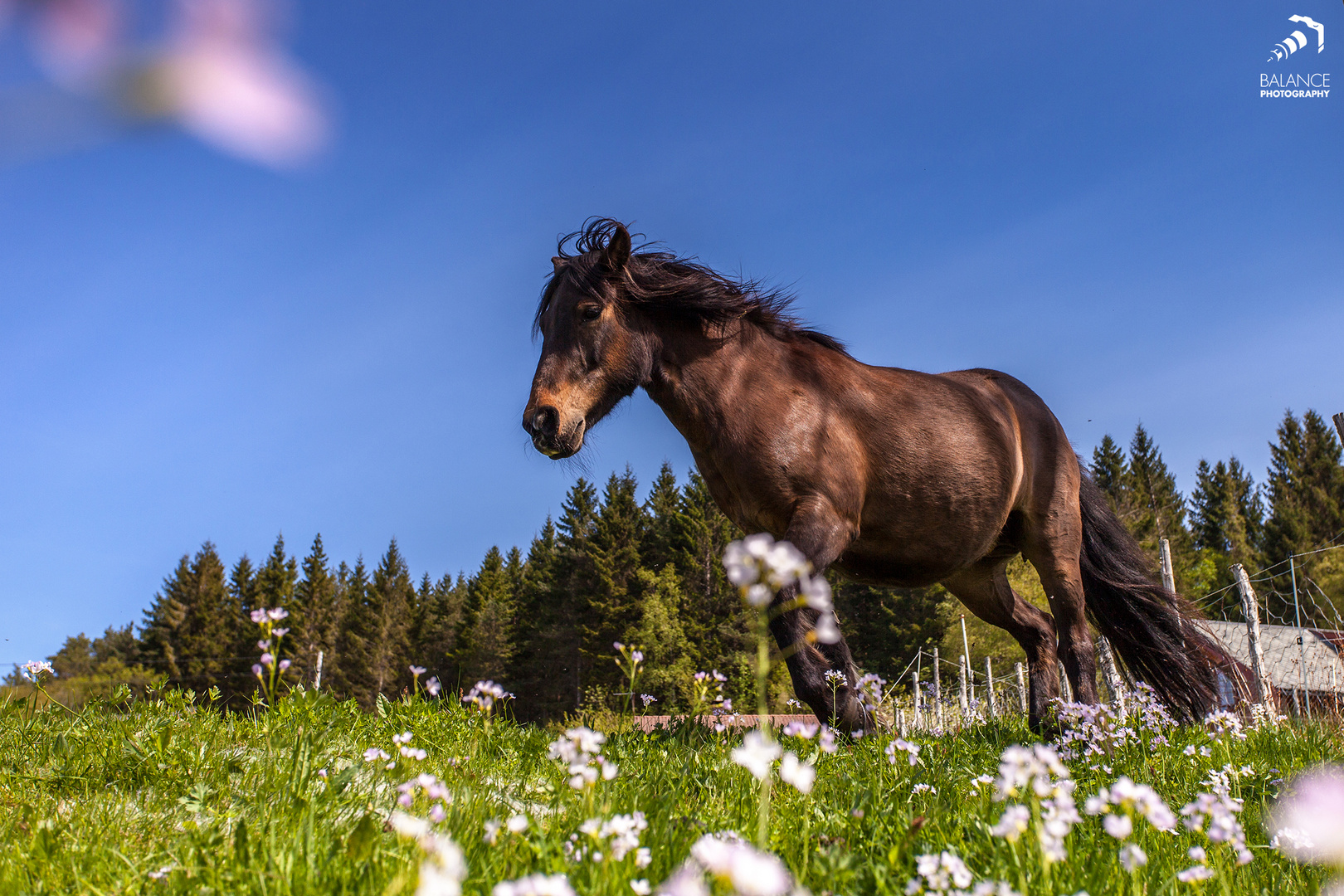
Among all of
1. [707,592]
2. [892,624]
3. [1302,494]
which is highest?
[1302,494]

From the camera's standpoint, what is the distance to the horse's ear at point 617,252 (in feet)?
15.9

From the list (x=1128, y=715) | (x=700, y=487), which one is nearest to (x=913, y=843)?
(x=1128, y=715)

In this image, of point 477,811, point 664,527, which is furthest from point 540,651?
point 477,811

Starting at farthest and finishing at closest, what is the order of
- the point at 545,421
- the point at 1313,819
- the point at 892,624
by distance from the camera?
the point at 892,624, the point at 545,421, the point at 1313,819

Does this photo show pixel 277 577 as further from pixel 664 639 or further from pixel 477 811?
pixel 477 811

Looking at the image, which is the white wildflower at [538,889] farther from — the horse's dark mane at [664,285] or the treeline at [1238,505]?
the treeline at [1238,505]

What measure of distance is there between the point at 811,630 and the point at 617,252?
8.49ft

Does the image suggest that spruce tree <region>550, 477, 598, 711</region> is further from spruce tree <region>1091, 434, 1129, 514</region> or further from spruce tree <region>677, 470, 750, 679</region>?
spruce tree <region>1091, 434, 1129, 514</region>

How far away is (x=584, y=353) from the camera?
4.65 m

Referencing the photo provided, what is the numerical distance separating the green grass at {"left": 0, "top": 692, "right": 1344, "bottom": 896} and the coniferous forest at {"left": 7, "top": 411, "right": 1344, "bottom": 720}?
34541 millimetres

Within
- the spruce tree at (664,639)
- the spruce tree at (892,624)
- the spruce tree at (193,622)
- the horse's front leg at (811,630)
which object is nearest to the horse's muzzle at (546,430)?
the horse's front leg at (811,630)

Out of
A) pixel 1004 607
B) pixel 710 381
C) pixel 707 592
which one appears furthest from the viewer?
pixel 707 592

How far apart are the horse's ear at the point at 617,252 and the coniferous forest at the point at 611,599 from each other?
111 ft

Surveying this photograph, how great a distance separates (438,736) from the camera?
162 inches
